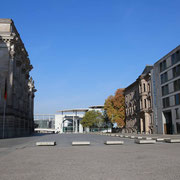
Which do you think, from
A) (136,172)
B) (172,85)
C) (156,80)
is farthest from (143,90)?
(136,172)

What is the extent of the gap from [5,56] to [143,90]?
38.5 m

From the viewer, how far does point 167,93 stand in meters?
55.3

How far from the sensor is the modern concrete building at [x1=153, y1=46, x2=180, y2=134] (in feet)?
167

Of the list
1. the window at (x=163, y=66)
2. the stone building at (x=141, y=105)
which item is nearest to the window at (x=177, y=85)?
the window at (x=163, y=66)

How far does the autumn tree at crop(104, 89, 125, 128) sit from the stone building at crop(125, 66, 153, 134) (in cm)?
282

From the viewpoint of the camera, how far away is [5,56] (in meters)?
47.1

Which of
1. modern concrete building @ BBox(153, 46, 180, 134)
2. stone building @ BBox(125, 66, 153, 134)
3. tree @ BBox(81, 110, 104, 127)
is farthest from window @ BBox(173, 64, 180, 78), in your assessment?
tree @ BBox(81, 110, 104, 127)

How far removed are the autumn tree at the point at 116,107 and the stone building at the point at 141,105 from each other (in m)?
2.82

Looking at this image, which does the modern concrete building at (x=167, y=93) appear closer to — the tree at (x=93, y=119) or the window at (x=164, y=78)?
the window at (x=164, y=78)

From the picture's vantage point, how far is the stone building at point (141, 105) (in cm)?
6412

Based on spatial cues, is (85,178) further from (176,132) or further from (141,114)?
(141,114)

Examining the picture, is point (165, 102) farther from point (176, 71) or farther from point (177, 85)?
point (176, 71)

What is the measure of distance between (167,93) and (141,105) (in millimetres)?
13004

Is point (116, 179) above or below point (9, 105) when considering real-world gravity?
below
